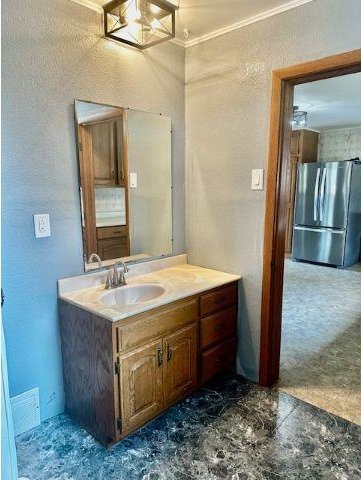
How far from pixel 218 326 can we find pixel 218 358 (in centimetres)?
→ 23

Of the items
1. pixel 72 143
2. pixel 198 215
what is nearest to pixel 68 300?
pixel 72 143

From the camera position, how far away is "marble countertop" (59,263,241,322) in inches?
65.4

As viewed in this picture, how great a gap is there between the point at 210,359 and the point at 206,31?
216 centimetres

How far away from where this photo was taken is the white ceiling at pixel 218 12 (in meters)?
1.84

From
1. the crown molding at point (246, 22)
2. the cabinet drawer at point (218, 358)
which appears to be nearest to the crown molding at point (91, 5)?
the crown molding at point (246, 22)

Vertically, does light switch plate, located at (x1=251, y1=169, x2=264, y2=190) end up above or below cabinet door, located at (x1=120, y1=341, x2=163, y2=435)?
above

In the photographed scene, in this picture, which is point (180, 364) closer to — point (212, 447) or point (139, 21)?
point (212, 447)

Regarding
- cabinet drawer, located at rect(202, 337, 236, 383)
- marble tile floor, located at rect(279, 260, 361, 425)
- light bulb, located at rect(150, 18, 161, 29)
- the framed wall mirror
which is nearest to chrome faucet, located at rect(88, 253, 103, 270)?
the framed wall mirror

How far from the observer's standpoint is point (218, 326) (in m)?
2.20

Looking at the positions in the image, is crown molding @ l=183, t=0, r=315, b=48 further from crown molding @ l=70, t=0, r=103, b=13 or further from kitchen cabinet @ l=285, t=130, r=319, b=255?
kitchen cabinet @ l=285, t=130, r=319, b=255

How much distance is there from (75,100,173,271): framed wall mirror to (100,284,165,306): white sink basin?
0.73ft

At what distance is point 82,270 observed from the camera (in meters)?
1.99

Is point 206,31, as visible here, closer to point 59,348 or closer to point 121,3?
point 121,3

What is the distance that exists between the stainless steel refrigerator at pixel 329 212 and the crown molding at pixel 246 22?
147 inches
